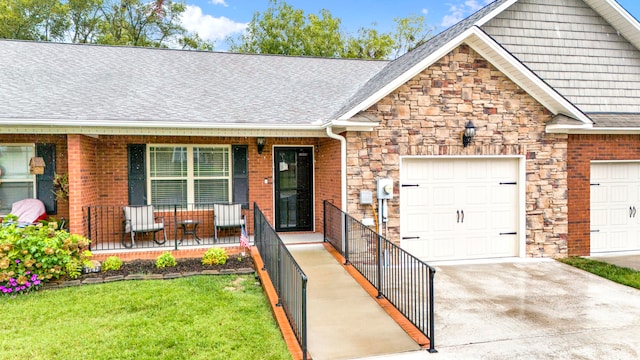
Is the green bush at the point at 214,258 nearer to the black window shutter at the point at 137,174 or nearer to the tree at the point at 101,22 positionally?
the black window shutter at the point at 137,174

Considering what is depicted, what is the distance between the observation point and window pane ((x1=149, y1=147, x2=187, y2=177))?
9.48 meters

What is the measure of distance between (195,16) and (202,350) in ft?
102

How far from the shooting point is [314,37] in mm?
27078

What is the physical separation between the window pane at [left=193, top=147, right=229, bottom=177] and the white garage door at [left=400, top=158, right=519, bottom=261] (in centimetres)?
421

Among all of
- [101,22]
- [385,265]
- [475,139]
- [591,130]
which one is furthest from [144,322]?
[101,22]

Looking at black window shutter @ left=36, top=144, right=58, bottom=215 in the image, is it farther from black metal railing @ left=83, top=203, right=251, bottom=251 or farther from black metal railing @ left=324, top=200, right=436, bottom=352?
black metal railing @ left=324, top=200, right=436, bottom=352

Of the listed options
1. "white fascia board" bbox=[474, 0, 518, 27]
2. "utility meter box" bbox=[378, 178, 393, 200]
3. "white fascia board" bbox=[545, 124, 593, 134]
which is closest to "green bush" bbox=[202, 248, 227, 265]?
"utility meter box" bbox=[378, 178, 393, 200]

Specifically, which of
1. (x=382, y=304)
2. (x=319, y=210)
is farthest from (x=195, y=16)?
(x=382, y=304)

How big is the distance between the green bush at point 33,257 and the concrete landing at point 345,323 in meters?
4.02

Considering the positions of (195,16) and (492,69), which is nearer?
(492,69)

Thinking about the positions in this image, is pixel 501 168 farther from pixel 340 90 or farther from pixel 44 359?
pixel 44 359

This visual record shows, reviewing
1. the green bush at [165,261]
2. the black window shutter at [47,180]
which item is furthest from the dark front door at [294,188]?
the black window shutter at [47,180]

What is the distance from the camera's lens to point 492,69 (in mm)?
8336

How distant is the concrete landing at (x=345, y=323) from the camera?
448 centimetres
